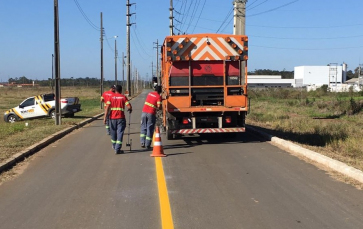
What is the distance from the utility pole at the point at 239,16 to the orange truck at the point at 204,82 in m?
5.86

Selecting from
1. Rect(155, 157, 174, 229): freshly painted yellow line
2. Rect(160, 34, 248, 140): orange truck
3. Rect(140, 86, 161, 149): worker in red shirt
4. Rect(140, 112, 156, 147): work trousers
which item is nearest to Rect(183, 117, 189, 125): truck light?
Rect(160, 34, 248, 140): orange truck

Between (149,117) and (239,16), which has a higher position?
(239,16)

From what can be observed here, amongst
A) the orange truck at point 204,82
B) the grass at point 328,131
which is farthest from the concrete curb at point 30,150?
the grass at point 328,131

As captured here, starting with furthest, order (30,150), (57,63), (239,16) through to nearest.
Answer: (57,63)
(239,16)
(30,150)

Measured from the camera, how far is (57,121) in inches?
716

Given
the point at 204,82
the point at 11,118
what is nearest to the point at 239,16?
the point at 204,82

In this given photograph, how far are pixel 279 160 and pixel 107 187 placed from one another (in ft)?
14.8

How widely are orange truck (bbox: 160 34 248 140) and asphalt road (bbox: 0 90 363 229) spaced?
5.85 feet

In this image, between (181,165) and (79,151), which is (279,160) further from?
(79,151)

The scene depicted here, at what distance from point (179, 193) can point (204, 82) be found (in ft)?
20.0

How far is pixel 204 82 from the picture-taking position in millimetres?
12133

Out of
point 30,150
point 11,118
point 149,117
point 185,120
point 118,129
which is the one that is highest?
point 149,117

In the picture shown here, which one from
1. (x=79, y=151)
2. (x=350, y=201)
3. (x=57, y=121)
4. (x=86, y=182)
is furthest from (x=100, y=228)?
(x=57, y=121)

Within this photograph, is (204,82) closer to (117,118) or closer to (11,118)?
(117,118)
